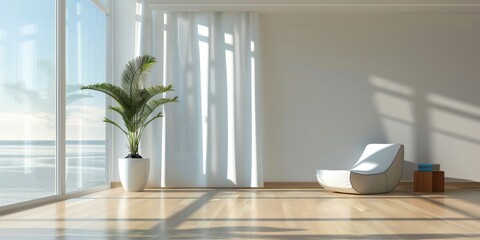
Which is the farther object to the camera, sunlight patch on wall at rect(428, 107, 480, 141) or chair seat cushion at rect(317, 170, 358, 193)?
sunlight patch on wall at rect(428, 107, 480, 141)

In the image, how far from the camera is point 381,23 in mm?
10344

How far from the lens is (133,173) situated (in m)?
9.44

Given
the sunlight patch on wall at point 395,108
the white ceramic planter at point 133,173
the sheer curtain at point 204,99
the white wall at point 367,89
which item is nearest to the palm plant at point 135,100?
the white ceramic planter at point 133,173

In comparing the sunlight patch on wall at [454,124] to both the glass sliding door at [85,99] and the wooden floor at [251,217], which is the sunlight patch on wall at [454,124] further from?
the glass sliding door at [85,99]

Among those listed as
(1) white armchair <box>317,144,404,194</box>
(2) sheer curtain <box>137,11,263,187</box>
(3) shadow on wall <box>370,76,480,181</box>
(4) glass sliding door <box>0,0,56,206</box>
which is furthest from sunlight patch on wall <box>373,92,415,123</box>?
(4) glass sliding door <box>0,0,56,206</box>

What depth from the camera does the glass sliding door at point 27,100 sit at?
645 cm

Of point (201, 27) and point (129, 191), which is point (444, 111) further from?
point (129, 191)

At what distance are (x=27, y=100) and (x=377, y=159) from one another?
4.97m

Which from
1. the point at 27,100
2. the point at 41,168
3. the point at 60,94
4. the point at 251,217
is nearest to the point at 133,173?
the point at 60,94

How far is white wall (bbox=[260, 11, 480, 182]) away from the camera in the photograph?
1029 cm

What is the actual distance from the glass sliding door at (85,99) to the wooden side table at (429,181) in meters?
4.60

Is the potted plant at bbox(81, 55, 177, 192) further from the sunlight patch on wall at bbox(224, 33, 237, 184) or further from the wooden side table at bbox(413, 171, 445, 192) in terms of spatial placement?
the wooden side table at bbox(413, 171, 445, 192)

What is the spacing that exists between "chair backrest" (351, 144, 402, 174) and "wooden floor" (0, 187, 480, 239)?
601 mm

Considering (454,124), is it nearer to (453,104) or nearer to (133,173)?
(453,104)
